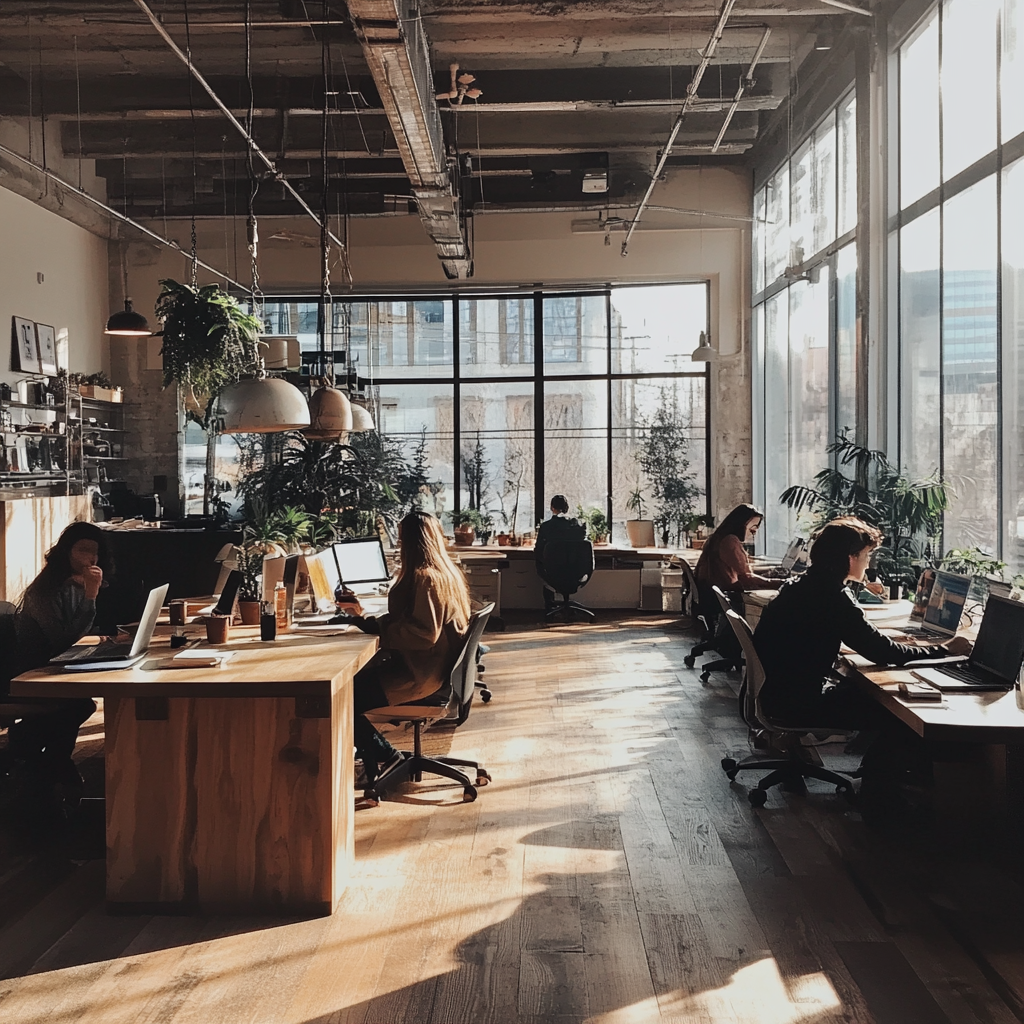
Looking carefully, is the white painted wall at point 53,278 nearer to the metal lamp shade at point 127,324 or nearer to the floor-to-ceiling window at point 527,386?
the metal lamp shade at point 127,324

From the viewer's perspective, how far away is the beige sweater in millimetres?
4727

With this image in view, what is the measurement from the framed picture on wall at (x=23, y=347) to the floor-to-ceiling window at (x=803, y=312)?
7614mm

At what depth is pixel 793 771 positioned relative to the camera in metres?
4.93

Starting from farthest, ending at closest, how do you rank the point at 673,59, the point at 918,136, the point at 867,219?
1. the point at 673,59
2. the point at 867,219
3. the point at 918,136

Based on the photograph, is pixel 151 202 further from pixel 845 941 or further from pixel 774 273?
pixel 845 941

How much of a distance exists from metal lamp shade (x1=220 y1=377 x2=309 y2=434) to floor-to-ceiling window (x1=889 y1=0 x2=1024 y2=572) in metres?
4.17

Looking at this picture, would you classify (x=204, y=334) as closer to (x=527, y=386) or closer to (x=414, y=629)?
(x=414, y=629)

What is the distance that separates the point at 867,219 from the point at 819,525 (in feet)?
7.92

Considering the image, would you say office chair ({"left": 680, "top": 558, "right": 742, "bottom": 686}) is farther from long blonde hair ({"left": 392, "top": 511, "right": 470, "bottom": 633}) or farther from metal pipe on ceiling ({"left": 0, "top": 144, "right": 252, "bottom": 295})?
metal pipe on ceiling ({"left": 0, "top": 144, "right": 252, "bottom": 295})

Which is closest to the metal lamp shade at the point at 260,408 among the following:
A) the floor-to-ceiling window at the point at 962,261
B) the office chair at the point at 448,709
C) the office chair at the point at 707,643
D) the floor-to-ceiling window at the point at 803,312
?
the office chair at the point at 448,709

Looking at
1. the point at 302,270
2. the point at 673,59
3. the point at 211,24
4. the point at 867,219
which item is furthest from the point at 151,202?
the point at 867,219

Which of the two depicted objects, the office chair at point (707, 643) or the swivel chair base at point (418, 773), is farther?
the office chair at point (707, 643)

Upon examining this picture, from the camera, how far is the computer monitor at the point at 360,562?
677cm

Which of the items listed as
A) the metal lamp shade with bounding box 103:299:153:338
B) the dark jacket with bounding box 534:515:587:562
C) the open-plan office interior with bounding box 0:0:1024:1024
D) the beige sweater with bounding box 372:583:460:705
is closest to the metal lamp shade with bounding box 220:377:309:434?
the open-plan office interior with bounding box 0:0:1024:1024
